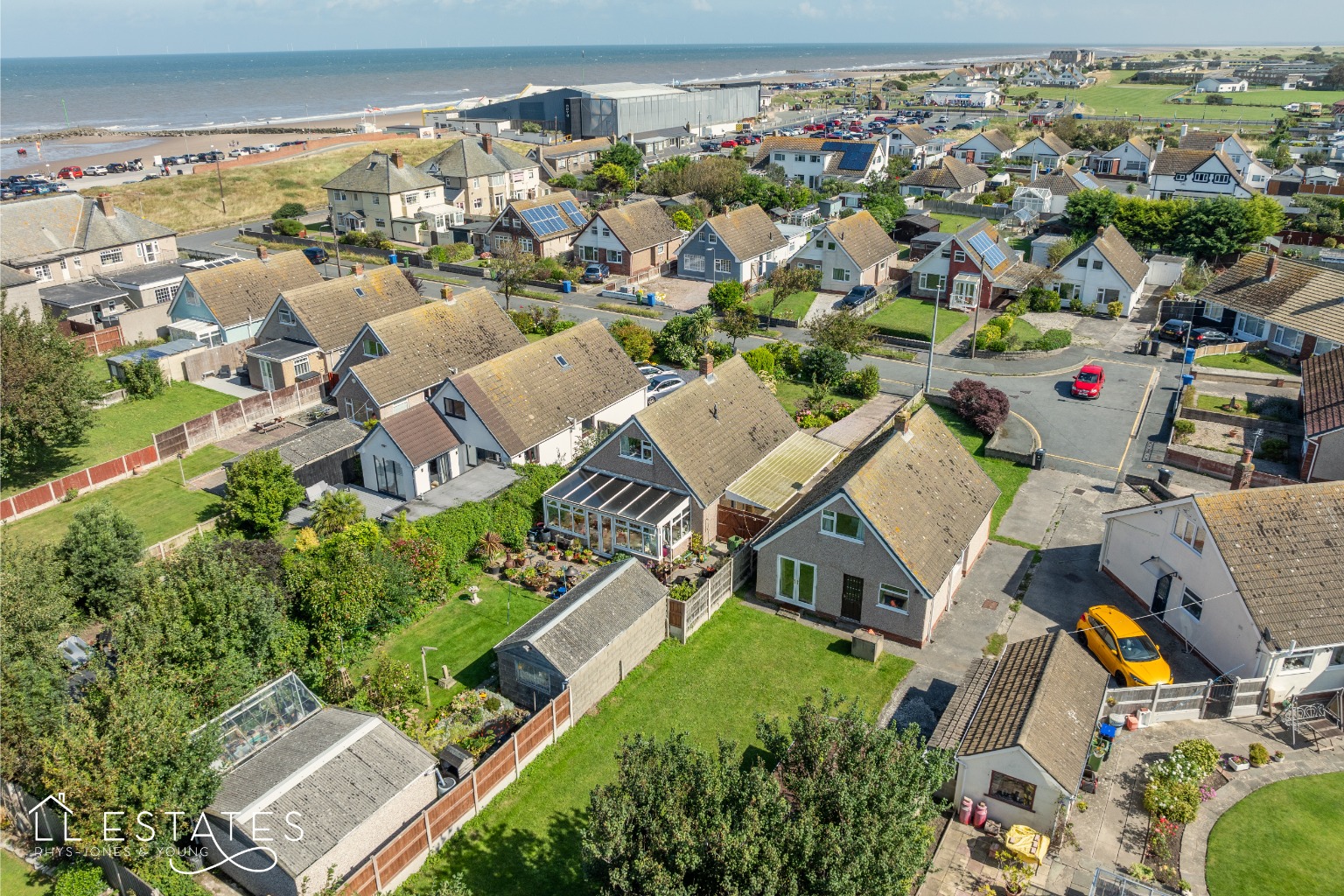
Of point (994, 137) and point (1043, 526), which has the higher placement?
point (994, 137)

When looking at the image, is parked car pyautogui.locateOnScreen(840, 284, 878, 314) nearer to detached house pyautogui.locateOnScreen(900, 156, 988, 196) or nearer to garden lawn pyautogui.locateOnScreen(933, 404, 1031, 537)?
garden lawn pyautogui.locateOnScreen(933, 404, 1031, 537)

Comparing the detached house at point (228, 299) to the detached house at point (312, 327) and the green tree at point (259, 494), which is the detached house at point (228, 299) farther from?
the green tree at point (259, 494)

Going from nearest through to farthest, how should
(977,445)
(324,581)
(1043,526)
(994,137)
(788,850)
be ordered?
(788,850), (324,581), (1043,526), (977,445), (994,137)

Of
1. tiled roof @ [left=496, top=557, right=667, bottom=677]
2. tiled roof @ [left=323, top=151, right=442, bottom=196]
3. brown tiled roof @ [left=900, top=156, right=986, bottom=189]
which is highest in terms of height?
tiled roof @ [left=323, top=151, right=442, bottom=196]

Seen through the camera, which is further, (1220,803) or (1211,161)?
(1211,161)

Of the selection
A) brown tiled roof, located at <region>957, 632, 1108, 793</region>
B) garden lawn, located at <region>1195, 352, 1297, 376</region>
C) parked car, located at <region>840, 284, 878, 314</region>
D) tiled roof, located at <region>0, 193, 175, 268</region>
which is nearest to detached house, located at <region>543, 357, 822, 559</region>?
brown tiled roof, located at <region>957, 632, 1108, 793</region>

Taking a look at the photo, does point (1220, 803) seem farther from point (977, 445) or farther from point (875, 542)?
point (977, 445)

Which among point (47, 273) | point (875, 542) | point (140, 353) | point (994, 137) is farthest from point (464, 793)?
point (994, 137)
